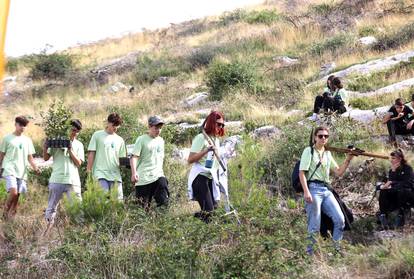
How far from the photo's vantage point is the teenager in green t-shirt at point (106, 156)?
30.1 feet

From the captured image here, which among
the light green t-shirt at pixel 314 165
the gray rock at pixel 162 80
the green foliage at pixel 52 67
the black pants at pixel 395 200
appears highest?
the green foliage at pixel 52 67

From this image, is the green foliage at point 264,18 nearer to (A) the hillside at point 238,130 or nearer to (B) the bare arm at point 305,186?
(A) the hillside at point 238,130

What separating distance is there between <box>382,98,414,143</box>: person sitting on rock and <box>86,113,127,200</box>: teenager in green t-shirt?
4.34 metres

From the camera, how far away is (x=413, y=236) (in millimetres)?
7676

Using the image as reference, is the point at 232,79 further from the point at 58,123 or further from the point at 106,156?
the point at 106,156

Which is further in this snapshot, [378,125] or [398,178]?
[378,125]

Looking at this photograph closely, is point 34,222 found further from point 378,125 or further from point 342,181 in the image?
point 378,125

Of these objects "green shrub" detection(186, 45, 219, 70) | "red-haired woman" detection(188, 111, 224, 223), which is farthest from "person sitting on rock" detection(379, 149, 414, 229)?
"green shrub" detection(186, 45, 219, 70)

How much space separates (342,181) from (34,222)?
4433 millimetres

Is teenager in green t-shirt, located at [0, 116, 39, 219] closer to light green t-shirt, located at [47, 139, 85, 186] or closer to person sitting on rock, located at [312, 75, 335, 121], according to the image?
light green t-shirt, located at [47, 139, 85, 186]

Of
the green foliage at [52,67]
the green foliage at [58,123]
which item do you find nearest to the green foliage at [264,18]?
the green foliage at [52,67]

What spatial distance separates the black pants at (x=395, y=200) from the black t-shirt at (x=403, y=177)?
0.23ft

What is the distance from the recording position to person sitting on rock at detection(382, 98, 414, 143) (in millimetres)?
11102

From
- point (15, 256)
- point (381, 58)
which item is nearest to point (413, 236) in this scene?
point (15, 256)
